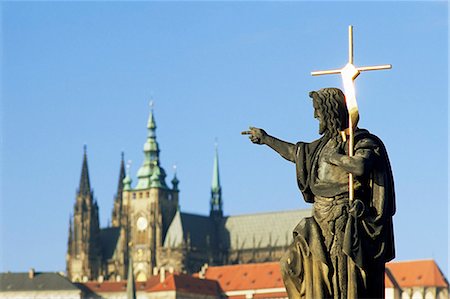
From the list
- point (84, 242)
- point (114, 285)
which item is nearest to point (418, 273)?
point (114, 285)

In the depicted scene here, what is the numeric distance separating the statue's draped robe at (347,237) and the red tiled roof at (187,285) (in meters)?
150

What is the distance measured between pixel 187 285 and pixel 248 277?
8728mm

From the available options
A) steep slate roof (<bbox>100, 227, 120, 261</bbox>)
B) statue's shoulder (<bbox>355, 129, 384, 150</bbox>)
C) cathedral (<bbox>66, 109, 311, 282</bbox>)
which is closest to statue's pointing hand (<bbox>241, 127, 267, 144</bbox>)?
statue's shoulder (<bbox>355, 129, 384, 150</bbox>)

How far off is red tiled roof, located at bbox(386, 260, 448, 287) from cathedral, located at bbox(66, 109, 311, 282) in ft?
81.9

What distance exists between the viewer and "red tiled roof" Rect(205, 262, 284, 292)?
166 metres

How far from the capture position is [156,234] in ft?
601

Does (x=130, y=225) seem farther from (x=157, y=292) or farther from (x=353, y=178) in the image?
(x=353, y=178)

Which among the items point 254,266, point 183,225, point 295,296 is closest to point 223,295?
point 254,266

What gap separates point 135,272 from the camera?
180000 mm

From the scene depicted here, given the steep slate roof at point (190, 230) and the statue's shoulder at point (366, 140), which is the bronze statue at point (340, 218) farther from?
the steep slate roof at point (190, 230)

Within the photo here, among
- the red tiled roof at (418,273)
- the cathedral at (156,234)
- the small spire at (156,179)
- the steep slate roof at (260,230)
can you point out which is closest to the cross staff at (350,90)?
the red tiled roof at (418,273)

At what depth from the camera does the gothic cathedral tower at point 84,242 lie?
185500 millimetres

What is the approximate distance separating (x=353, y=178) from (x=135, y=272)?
17097 centimetres

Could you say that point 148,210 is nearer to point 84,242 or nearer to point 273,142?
point 84,242
